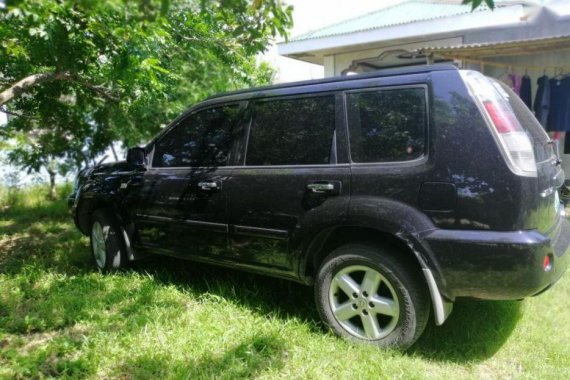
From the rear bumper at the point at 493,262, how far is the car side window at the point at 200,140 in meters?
1.86

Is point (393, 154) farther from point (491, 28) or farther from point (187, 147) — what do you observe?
point (491, 28)

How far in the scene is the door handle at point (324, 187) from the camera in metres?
3.01

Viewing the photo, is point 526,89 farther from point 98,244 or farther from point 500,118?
point 98,244

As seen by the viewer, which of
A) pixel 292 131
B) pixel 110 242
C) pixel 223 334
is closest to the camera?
pixel 223 334

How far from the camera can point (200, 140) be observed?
156 inches

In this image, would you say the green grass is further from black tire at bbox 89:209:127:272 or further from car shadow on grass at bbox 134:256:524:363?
black tire at bbox 89:209:127:272

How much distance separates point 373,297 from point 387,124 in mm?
1086

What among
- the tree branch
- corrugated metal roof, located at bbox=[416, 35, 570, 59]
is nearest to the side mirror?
the tree branch

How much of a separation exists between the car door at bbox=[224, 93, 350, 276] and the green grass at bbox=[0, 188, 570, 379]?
0.49 meters

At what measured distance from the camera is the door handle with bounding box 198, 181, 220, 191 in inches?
143

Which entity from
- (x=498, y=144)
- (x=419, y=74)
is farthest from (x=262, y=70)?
(x=498, y=144)

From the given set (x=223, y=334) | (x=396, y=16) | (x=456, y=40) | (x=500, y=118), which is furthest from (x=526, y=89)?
(x=223, y=334)

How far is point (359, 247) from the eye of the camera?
9.74 ft

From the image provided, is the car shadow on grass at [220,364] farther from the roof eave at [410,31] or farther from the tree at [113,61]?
the roof eave at [410,31]
